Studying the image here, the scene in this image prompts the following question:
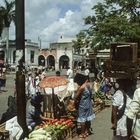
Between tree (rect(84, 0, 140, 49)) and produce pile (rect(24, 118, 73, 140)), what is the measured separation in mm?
30109

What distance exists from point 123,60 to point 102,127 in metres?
2.95

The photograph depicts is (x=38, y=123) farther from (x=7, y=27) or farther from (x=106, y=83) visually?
(x=7, y=27)

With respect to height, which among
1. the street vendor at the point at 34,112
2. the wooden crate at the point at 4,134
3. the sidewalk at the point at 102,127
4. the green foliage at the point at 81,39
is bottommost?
the sidewalk at the point at 102,127

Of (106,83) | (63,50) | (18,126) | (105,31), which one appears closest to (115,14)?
(105,31)

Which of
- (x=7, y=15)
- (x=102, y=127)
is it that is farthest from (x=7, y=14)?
(x=102, y=127)

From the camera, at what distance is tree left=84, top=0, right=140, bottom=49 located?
42.6 m

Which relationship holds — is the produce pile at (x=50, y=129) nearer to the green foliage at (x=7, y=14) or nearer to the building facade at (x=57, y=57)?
the green foliage at (x=7, y=14)

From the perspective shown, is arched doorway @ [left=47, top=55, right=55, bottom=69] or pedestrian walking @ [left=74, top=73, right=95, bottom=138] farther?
arched doorway @ [left=47, top=55, right=55, bottom=69]

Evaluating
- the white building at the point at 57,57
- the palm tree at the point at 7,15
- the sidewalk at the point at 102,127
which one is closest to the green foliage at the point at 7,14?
the palm tree at the point at 7,15

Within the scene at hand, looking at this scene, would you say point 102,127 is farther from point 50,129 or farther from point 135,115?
point 135,115

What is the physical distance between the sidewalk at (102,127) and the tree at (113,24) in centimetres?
2498

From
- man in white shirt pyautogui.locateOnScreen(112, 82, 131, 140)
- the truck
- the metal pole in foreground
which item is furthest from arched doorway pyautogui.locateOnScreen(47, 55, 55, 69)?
man in white shirt pyautogui.locateOnScreen(112, 82, 131, 140)

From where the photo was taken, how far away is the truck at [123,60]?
36.2 feet

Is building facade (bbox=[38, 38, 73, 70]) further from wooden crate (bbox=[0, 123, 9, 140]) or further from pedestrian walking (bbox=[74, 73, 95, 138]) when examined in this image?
wooden crate (bbox=[0, 123, 9, 140])
